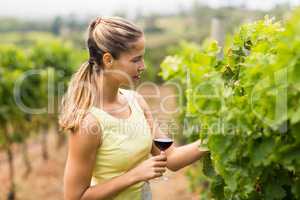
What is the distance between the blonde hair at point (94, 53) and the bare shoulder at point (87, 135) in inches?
1.2

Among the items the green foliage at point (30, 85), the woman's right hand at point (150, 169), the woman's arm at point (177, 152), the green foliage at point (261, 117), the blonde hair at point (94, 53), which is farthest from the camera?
the green foliage at point (30, 85)

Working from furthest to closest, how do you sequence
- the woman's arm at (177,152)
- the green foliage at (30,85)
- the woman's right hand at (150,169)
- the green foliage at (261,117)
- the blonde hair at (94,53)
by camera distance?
1. the green foliage at (30,85)
2. the woman's arm at (177,152)
3. the blonde hair at (94,53)
4. the woman's right hand at (150,169)
5. the green foliage at (261,117)

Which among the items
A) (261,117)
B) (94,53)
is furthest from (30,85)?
(261,117)

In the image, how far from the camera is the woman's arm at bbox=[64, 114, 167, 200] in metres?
2.46

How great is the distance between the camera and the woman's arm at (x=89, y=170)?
8.07 ft

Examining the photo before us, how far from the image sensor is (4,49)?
10523mm

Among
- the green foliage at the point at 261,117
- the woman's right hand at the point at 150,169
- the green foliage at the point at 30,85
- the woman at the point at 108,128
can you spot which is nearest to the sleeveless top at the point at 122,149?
the woman at the point at 108,128

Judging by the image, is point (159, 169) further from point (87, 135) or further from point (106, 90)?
point (106, 90)

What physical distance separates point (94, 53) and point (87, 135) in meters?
0.46

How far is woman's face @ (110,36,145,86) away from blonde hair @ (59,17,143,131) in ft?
0.08

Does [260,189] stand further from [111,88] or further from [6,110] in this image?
[6,110]

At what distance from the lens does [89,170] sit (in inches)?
98.9

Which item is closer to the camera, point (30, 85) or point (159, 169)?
point (159, 169)

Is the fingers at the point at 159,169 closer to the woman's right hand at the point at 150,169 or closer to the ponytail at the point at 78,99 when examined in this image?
the woman's right hand at the point at 150,169
